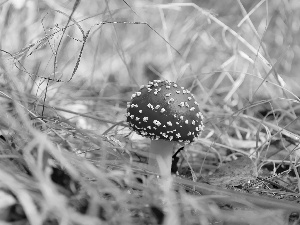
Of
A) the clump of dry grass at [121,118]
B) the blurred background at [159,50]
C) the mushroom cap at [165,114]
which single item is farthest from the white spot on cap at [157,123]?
the blurred background at [159,50]

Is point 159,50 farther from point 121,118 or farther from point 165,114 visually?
point 165,114

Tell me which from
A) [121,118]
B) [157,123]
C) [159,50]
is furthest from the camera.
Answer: [159,50]

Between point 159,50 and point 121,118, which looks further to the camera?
point 159,50

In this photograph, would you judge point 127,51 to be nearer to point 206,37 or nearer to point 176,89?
point 206,37

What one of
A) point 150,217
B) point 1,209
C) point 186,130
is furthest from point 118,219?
point 186,130

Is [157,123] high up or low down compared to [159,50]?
down

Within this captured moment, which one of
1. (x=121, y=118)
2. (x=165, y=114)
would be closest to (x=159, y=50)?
(x=121, y=118)

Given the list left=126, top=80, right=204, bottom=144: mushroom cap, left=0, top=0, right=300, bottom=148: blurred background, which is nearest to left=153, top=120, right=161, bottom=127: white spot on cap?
left=126, top=80, right=204, bottom=144: mushroom cap

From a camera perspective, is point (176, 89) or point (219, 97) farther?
point (219, 97)

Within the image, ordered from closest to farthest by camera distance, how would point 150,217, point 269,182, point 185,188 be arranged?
1. point 150,217
2. point 185,188
3. point 269,182
